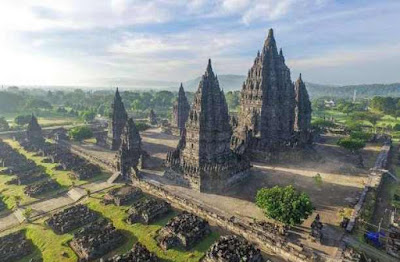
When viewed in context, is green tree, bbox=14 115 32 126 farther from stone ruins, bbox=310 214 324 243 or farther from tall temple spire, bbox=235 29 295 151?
stone ruins, bbox=310 214 324 243

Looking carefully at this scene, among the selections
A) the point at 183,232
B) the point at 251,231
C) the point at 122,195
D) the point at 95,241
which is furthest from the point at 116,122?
the point at 251,231

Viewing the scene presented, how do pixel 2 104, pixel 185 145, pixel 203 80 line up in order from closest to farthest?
pixel 203 80 < pixel 185 145 < pixel 2 104

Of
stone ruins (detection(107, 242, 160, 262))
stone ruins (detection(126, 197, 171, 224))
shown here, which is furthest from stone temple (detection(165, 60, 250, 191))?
stone ruins (detection(107, 242, 160, 262))

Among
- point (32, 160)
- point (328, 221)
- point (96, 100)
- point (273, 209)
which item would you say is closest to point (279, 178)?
point (328, 221)

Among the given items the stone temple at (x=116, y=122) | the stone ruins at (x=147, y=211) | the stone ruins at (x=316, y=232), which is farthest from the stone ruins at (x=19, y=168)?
the stone ruins at (x=316, y=232)

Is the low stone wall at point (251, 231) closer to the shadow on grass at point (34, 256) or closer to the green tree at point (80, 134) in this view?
the shadow on grass at point (34, 256)

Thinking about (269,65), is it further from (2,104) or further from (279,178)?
(2,104)
